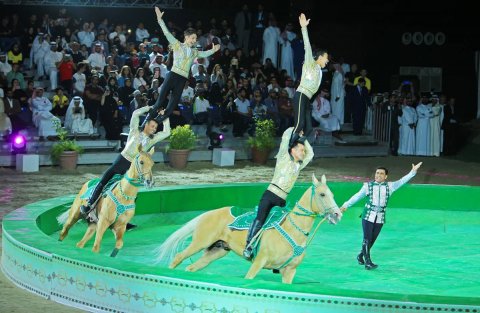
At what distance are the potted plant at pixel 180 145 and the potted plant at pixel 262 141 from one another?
1.60 m

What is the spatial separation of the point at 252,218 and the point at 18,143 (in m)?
11.6

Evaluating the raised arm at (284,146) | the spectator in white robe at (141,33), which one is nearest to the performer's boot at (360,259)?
the raised arm at (284,146)

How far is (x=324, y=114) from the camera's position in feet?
85.8

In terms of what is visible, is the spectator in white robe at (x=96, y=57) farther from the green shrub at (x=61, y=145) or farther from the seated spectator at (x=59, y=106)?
the green shrub at (x=61, y=145)

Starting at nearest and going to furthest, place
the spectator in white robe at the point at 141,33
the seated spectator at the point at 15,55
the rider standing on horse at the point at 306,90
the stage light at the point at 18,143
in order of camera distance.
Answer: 1. the rider standing on horse at the point at 306,90
2. the stage light at the point at 18,143
3. the seated spectator at the point at 15,55
4. the spectator in white robe at the point at 141,33

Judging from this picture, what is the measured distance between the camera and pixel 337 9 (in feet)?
104

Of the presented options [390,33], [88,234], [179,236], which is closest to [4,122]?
[88,234]

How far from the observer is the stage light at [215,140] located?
24.3 meters

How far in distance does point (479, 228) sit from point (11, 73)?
12.1 m

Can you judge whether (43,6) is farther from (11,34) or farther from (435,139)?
(435,139)

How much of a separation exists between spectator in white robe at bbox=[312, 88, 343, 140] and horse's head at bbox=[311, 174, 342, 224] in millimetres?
14835

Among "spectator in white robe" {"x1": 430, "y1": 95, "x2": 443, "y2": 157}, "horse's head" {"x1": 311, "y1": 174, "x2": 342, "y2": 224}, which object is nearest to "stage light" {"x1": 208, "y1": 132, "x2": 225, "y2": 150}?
"spectator in white robe" {"x1": 430, "y1": 95, "x2": 443, "y2": 157}

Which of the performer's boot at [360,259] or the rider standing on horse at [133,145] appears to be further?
the performer's boot at [360,259]

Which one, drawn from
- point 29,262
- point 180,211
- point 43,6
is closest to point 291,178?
point 29,262
